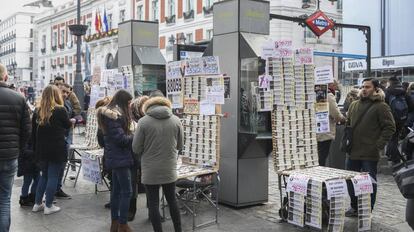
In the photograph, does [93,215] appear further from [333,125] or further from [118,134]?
[333,125]

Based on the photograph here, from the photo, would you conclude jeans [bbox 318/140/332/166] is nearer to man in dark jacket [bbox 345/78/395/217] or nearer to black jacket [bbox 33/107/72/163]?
man in dark jacket [bbox 345/78/395/217]

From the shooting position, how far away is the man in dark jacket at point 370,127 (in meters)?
6.14

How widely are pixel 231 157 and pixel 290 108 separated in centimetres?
108

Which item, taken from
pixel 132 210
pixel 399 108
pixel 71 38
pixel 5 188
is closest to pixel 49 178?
pixel 132 210

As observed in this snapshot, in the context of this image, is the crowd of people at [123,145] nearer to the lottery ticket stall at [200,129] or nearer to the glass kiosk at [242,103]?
the lottery ticket stall at [200,129]

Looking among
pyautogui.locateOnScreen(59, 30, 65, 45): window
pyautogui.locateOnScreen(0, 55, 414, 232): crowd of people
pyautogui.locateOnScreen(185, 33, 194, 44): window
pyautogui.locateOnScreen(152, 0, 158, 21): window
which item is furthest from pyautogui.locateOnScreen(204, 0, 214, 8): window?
pyautogui.locateOnScreen(0, 55, 414, 232): crowd of people

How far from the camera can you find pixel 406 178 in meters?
4.15

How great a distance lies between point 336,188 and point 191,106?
91.6 inches

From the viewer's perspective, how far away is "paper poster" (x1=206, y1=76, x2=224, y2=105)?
6.50 meters

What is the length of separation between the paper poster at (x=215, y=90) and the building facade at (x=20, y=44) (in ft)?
268

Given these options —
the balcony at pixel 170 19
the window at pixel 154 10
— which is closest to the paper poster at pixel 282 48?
the balcony at pixel 170 19

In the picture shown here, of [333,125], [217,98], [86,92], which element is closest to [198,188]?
[217,98]

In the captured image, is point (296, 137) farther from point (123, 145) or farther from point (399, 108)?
point (399, 108)

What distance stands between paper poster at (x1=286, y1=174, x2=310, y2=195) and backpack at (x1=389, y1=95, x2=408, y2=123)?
4319 mm
